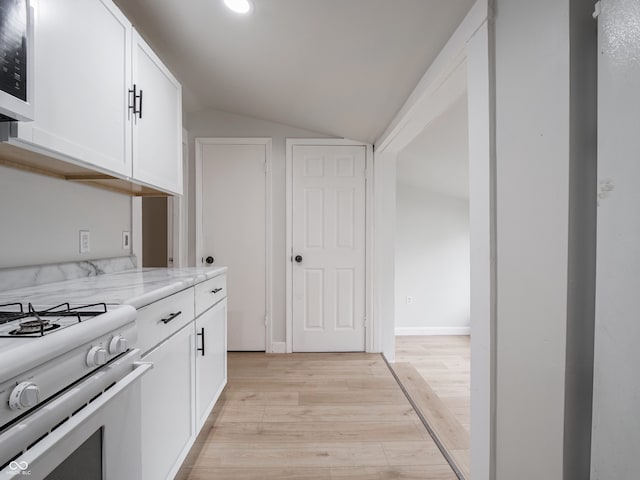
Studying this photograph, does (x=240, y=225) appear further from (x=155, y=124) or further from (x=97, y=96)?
(x=97, y=96)

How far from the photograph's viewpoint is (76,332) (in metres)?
0.74

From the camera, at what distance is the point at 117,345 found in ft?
2.94

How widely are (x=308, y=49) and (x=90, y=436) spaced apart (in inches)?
79.1

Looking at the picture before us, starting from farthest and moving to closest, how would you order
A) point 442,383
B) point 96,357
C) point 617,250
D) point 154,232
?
point 154,232
point 442,383
point 96,357
point 617,250

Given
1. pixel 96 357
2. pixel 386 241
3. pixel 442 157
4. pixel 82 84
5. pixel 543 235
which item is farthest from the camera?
pixel 386 241

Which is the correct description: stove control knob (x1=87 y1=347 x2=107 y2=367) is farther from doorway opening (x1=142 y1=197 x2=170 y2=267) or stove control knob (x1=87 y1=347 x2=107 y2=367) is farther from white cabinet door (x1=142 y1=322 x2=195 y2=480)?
doorway opening (x1=142 y1=197 x2=170 y2=267)

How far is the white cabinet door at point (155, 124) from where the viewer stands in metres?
1.66

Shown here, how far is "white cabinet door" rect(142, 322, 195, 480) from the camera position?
120 centimetres

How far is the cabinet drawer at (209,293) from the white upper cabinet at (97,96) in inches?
24.1

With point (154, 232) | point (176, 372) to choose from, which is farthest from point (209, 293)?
point (154, 232)

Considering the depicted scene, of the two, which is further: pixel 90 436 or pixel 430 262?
pixel 430 262

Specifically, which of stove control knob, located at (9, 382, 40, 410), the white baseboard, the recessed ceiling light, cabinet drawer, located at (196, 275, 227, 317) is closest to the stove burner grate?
stove control knob, located at (9, 382, 40, 410)

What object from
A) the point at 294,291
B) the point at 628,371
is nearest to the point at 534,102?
the point at 628,371

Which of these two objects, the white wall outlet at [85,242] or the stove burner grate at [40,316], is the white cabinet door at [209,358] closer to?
the white wall outlet at [85,242]
